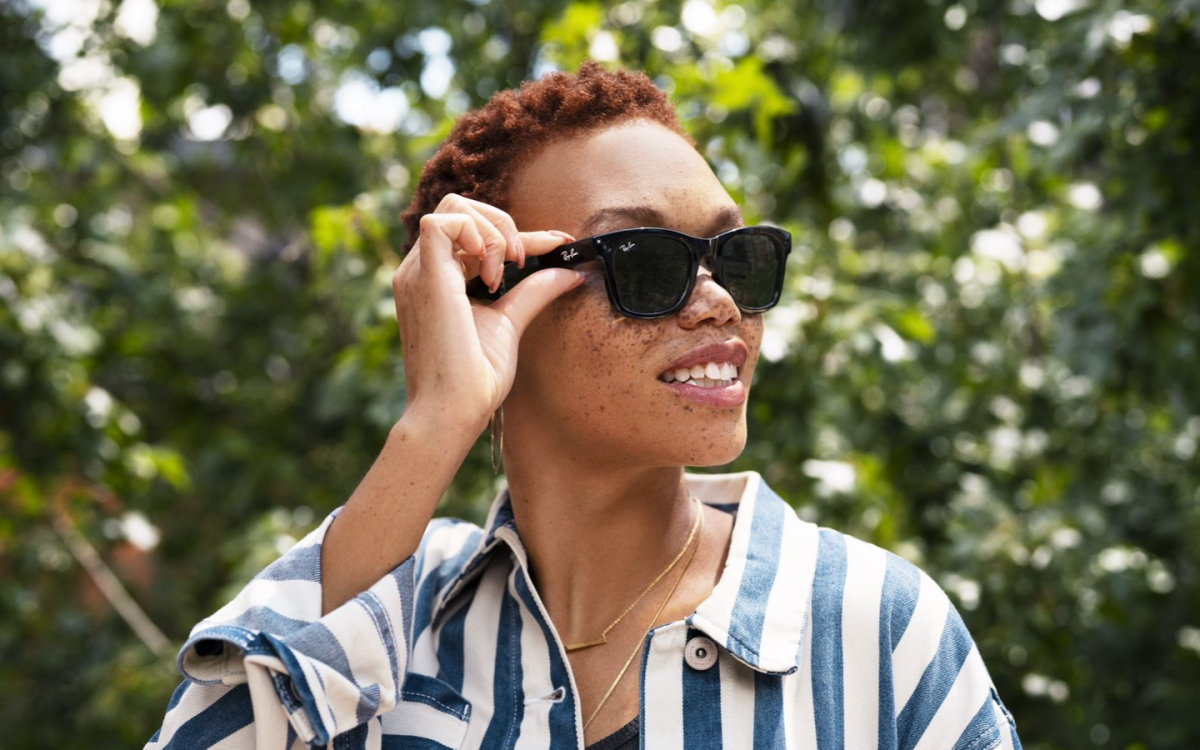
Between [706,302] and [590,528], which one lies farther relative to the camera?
[590,528]

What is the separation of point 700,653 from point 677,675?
43 mm

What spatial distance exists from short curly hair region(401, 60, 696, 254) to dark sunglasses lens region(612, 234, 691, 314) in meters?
0.24

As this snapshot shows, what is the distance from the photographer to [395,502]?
1.56 m

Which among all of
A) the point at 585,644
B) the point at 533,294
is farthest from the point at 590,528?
the point at 533,294

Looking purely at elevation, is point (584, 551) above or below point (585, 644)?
above

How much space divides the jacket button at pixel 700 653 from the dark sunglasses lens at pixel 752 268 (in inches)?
19.1

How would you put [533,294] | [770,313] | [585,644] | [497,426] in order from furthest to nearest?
[770,313] < [497,426] < [585,644] < [533,294]

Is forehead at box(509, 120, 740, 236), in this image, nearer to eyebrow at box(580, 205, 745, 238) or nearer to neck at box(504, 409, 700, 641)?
eyebrow at box(580, 205, 745, 238)

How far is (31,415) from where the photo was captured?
4.21 metres

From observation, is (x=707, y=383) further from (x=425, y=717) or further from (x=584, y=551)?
(x=425, y=717)

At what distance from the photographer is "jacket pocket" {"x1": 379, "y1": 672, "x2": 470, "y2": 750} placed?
5.33 feet

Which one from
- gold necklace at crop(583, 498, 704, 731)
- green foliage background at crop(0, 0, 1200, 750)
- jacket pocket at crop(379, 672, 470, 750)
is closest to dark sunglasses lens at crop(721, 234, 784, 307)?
gold necklace at crop(583, 498, 704, 731)

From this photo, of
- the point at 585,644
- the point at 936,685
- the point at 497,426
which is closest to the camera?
the point at 936,685

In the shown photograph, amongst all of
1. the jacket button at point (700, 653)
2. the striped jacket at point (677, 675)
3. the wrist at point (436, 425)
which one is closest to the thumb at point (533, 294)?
the wrist at point (436, 425)
